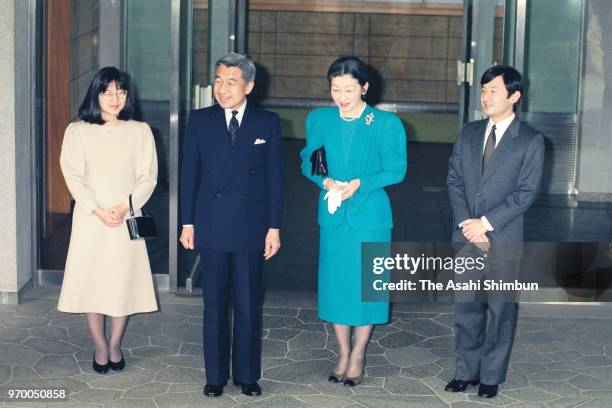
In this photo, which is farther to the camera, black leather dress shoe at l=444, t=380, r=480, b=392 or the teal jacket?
black leather dress shoe at l=444, t=380, r=480, b=392

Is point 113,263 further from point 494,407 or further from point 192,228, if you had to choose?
point 494,407

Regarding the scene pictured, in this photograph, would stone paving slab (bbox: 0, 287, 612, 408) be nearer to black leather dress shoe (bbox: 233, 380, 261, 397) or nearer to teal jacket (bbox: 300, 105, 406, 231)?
black leather dress shoe (bbox: 233, 380, 261, 397)

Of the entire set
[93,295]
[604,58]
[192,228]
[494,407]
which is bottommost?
[494,407]

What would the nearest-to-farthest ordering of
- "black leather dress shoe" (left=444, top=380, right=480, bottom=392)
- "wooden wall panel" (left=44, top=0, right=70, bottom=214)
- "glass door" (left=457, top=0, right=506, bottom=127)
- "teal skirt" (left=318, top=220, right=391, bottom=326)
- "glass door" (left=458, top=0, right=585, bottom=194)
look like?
"teal skirt" (left=318, top=220, right=391, bottom=326)
"black leather dress shoe" (left=444, top=380, right=480, bottom=392)
"glass door" (left=457, top=0, right=506, bottom=127)
"wooden wall panel" (left=44, top=0, right=70, bottom=214)
"glass door" (left=458, top=0, right=585, bottom=194)

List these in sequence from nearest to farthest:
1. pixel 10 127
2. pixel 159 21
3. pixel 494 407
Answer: pixel 494 407
pixel 10 127
pixel 159 21

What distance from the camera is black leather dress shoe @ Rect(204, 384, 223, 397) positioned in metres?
5.54

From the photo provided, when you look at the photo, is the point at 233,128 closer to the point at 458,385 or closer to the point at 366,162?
the point at 366,162

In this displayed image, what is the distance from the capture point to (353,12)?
16719mm

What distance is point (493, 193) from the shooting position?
5426 millimetres

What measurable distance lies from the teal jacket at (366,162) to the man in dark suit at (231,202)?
0.24m

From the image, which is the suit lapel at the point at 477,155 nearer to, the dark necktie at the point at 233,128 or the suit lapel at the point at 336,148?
the suit lapel at the point at 336,148

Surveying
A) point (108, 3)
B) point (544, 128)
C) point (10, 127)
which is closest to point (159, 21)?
point (108, 3)

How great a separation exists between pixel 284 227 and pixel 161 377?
156 inches

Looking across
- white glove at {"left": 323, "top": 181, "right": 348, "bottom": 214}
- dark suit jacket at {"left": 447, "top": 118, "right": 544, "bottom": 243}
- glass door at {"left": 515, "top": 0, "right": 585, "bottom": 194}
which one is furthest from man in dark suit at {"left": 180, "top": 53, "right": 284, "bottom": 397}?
glass door at {"left": 515, "top": 0, "right": 585, "bottom": 194}
